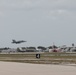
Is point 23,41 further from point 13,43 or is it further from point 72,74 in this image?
point 72,74

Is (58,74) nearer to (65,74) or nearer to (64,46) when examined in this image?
→ (65,74)

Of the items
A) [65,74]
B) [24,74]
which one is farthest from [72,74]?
[24,74]

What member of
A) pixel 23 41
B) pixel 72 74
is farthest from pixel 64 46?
pixel 72 74

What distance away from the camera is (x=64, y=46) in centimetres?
16950

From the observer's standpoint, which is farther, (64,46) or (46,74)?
(64,46)

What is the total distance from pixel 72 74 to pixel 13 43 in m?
145

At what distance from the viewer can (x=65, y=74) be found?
19.9 meters

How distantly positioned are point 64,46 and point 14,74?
15110cm

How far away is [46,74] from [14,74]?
2.02 m

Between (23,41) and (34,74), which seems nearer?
(34,74)

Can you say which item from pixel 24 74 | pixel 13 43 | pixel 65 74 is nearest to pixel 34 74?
pixel 24 74

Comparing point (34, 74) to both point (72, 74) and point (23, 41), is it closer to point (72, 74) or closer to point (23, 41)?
point (72, 74)

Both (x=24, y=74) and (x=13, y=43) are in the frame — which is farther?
(x=13, y=43)

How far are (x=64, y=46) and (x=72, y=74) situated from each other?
149996mm
